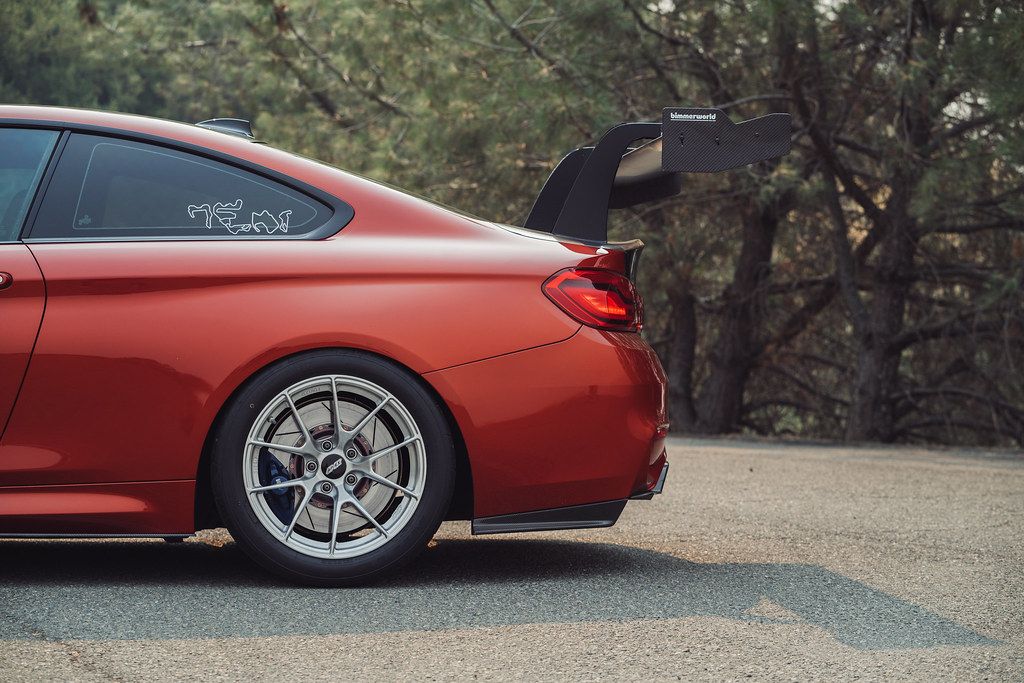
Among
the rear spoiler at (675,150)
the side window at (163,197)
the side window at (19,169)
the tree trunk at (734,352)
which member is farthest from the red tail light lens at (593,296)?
the tree trunk at (734,352)

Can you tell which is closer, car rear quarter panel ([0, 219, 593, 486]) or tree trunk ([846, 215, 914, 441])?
car rear quarter panel ([0, 219, 593, 486])

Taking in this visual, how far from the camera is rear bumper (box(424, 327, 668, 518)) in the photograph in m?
4.29

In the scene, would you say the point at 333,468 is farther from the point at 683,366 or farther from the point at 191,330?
the point at 683,366

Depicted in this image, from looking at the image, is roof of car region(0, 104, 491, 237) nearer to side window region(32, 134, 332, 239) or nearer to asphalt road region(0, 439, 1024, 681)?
side window region(32, 134, 332, 239)

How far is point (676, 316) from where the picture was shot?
16.2 metres

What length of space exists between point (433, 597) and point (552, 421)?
699mm

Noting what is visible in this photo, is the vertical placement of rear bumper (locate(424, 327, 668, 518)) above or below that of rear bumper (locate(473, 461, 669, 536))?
above

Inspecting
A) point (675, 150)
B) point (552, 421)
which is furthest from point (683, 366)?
point (552, 421)

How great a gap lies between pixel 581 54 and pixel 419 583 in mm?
8008

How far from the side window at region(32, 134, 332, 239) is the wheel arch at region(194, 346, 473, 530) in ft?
1.60

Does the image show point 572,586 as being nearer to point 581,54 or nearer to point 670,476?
point 670,476

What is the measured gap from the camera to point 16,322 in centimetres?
416

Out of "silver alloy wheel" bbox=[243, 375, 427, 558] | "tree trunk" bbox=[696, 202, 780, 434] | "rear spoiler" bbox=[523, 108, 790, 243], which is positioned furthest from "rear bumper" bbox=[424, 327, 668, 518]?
"tree trunk" bbox=[696, 202, 780, 434]

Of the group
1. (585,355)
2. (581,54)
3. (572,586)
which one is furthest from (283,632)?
(581,54)
